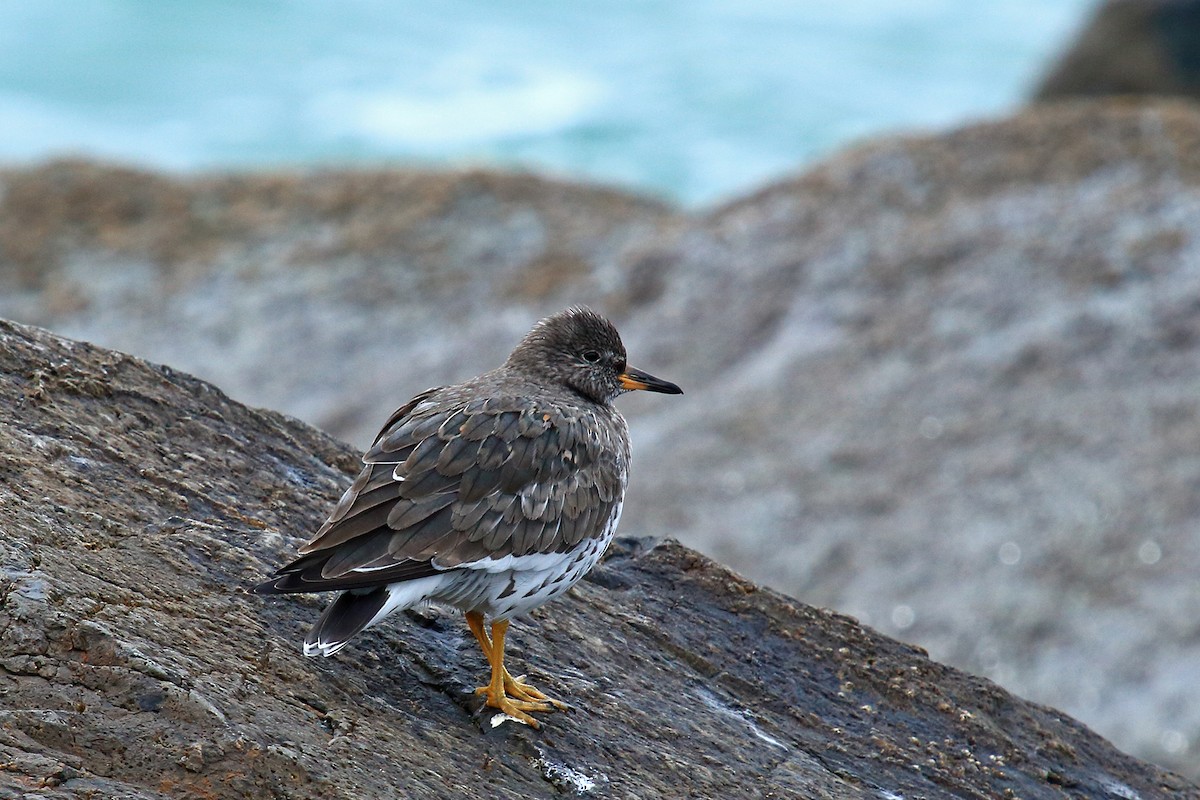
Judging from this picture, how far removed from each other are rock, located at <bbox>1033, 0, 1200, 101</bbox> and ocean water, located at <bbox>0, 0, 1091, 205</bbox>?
1196cm

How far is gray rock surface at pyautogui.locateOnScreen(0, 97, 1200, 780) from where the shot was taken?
15.3 metres

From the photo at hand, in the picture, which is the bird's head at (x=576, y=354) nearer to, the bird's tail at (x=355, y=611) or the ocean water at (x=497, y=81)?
the bird's tail at (x=355, y=611)

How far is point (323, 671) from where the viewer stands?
6754 millimetres

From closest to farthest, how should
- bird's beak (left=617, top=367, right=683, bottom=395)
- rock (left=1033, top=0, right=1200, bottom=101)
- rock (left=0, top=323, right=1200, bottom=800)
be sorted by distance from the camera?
1. rock (left=0, top=323, right=1200, bottom=800)
2. bird's beak (left=617, top=367, right=683, bottom=395)
3. rock (left=1033, top=0, right=1200, bottom=101)

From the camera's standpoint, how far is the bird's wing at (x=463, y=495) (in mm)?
6727

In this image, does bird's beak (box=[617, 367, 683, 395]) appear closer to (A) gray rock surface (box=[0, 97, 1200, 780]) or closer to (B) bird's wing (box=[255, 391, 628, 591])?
(B) bird's wing (box=[255, 391, 628, 591])

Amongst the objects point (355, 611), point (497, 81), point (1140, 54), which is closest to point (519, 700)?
point (355, 611)

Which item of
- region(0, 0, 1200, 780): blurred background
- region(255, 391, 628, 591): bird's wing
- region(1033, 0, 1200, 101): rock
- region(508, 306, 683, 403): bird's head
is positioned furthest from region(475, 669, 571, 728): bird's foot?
region(1033, 0, 1200, 101): rock

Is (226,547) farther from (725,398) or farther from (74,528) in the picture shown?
(725,398)

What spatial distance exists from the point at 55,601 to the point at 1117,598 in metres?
11.7

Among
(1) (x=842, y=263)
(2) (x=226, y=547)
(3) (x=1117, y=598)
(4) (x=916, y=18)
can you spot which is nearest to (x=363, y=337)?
(1) (x=842, y=263)

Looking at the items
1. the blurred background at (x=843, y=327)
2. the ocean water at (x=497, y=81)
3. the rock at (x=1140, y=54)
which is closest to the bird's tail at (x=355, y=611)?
the blurred background at (x=843, y=327)

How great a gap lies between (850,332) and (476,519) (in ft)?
37.1

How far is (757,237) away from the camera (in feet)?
63.1
